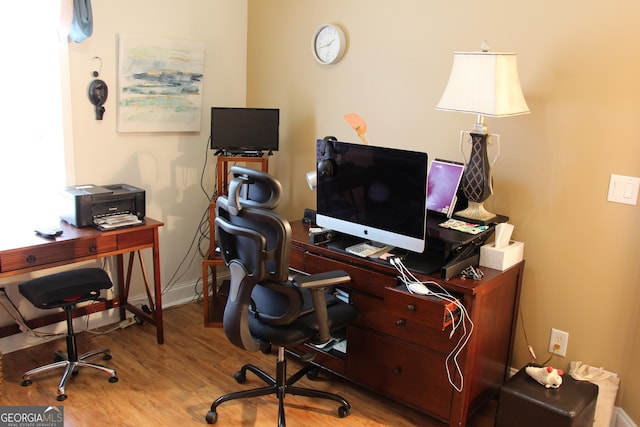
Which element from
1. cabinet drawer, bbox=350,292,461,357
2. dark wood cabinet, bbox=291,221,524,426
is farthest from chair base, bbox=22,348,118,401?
cabinet drawer, bbox=350,292,461,357

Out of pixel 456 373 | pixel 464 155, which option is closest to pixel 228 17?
pixel 464 155

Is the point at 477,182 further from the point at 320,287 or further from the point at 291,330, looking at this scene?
the point at 291,330

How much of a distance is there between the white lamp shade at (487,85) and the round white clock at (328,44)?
99 centimetres

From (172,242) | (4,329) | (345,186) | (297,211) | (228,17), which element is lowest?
(4,329)

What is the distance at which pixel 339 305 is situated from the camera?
2543 millimetres

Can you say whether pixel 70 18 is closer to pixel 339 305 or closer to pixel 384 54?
A: pixel 384 54

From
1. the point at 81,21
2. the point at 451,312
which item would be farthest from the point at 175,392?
the point at 81,21

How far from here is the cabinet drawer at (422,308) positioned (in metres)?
2.22

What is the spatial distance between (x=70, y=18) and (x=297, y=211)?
175 centimetres

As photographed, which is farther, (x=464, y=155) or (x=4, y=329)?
(x=4, y=329)

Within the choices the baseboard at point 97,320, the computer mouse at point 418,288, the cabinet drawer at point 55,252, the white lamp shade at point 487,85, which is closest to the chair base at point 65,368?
the baseboard at point 97,320

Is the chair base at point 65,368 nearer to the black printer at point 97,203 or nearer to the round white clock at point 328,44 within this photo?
the black printer at point 97,203

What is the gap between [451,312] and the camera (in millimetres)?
2240

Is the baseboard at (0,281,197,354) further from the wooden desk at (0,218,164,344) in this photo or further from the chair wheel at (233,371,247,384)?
the chair wheel at (233,371,247,384)
